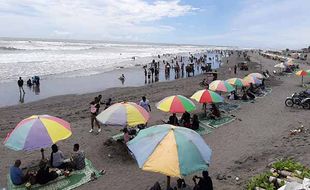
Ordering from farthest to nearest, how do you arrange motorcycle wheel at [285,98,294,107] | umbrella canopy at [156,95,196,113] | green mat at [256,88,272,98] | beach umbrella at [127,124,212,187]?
1. green mat at [256,88,272,98]
2. motorcycle wheel at [285,98,294,107]
3. umbrella canopy at [156,95,196,113]
4. beach umbrella at [127,124,212,187]

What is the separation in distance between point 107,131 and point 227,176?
6.05 m

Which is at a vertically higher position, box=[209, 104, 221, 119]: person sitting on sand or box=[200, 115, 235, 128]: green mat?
box=[209, 104, 221, 119]: person sitting on sand

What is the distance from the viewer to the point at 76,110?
18688 mm

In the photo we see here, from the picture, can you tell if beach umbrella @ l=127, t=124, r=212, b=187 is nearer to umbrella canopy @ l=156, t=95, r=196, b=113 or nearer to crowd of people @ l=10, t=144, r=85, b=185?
crowd of people @ l=10, t=144, r=85, b=185

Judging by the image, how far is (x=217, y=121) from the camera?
15.2 metres

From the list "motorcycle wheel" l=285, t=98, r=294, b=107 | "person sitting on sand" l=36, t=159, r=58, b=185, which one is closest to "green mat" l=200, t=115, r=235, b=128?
Result: "motorcycle wheel" l=285, t=98, r=294, b=107

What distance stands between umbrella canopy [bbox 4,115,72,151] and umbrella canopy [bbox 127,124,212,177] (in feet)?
8.19

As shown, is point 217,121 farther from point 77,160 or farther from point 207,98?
point 77,160

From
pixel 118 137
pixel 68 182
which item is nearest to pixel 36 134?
pixel 68 182

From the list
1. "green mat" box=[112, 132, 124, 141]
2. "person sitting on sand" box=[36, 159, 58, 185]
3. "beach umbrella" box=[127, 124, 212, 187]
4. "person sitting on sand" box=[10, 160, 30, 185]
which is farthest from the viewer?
"green mat" box=[112, 132, 124, 141]

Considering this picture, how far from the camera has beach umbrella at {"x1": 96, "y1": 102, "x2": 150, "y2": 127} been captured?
9.93 metres

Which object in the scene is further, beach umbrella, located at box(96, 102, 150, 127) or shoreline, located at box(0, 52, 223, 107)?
shoreline, located at box(0, 52, 223, 107)

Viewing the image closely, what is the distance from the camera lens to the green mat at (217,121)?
1468 cm

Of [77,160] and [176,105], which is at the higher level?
[176,105]
